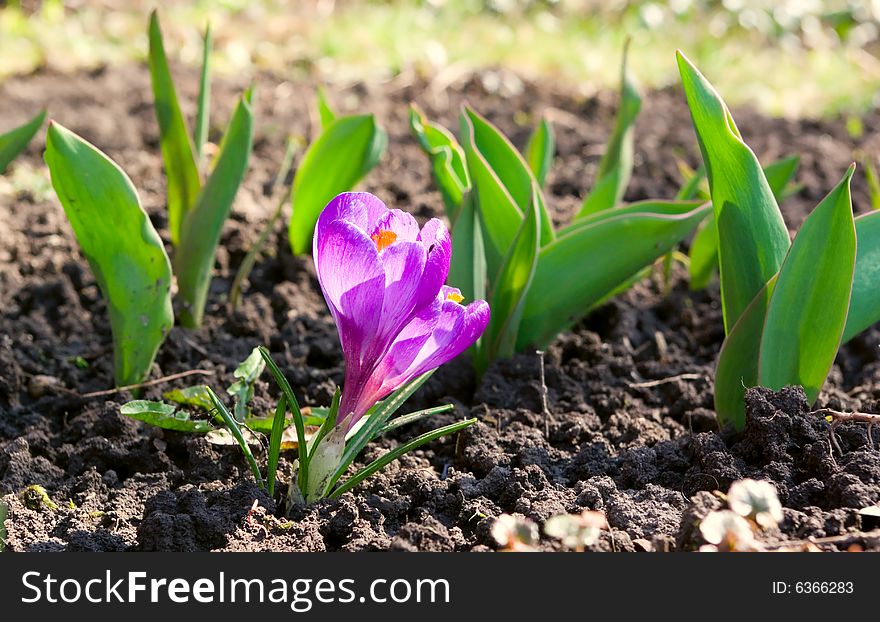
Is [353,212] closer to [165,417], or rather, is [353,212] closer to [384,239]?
[384,239]

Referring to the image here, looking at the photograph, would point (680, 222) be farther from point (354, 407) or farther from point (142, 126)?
point (142, 126)

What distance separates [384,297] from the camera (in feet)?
4.63

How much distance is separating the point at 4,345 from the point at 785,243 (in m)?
1.59

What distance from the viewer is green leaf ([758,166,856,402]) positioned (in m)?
1.65

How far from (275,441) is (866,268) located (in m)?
1.05

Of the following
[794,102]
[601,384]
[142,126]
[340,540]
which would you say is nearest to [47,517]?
[340,540]

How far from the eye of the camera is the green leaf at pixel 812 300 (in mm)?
1647

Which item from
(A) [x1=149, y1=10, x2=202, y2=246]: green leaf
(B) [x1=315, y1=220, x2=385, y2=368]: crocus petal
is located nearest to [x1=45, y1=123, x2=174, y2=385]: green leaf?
(A) [x1=149, y1=10, x2=202, y2=246]: green leaf

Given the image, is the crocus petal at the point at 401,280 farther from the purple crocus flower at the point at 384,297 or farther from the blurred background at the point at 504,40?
the blurred background at the point at 504,40

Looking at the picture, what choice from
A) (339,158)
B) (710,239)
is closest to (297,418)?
(339,158)

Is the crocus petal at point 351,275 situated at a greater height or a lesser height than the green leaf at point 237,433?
greater

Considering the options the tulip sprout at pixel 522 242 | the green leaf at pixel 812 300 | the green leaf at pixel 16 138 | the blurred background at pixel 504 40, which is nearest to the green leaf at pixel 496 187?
the tulip sprout at pixel 522 242

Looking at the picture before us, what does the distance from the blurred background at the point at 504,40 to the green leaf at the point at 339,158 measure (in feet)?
6.45

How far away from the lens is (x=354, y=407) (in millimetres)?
1542
